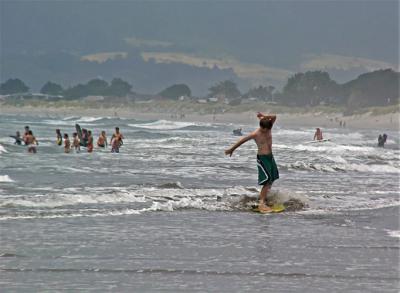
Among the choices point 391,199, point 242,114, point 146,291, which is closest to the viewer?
point 146,291

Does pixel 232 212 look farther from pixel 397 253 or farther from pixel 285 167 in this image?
pixel 285 167

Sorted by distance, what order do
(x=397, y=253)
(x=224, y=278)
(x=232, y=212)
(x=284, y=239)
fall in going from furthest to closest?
(x=232, y=212)
(x=284, y=239)
(x=397, y=253)
(x=224, y=278)

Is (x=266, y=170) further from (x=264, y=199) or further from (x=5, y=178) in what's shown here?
(x=5, y=178)

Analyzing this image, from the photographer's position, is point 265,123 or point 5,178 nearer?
point 265,123

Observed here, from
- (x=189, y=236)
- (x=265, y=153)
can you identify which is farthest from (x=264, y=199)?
(x=189, y=236)

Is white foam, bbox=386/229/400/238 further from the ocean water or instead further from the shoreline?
the shoreline

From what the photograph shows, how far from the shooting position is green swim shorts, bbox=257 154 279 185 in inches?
476

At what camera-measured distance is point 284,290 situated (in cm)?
672

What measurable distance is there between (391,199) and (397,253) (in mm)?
6236

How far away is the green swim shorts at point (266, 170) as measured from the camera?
12.1 m

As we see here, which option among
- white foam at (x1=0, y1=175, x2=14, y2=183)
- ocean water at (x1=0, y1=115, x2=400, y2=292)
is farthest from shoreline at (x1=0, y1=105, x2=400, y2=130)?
ocean water at (x1=0, y1=115, x2=400, y2=292)

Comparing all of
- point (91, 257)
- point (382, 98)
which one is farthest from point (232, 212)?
point (382, 98)

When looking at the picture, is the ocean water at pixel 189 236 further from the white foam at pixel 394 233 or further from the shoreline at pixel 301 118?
the shoreline at pixel 301 118

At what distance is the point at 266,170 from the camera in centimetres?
1215
